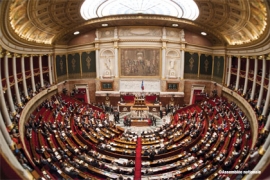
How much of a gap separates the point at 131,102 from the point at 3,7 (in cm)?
1888

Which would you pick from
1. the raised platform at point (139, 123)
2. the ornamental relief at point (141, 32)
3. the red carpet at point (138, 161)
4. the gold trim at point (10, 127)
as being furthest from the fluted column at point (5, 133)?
the ornamental relief at point (141, 32)

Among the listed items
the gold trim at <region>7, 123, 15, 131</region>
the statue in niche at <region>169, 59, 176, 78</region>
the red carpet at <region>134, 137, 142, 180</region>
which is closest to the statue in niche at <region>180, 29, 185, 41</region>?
the statue in niche at <region>169, 59, 176, 78</region>

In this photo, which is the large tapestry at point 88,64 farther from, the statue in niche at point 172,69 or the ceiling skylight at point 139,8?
the statue in niche at point 172,69

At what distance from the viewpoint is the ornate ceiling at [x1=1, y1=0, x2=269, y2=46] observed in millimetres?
14312

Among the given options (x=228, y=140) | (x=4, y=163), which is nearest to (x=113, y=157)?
(x=4, y=163)

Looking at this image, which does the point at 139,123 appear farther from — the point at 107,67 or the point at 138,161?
the point at 107,67

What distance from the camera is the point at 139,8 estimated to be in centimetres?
2402

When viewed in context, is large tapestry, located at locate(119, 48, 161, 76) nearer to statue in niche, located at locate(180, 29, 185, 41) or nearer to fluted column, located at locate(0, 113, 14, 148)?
statue in niche, located at locate(180, 29, 185, 41)

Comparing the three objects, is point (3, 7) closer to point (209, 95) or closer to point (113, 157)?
point (113, 157)

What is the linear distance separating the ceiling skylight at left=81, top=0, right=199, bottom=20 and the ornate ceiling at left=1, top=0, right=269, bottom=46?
2.34 ft

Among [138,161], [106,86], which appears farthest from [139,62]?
[138,161]

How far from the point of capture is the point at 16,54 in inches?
667

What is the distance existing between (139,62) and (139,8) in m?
7.08

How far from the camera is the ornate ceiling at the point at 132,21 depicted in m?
14.3
